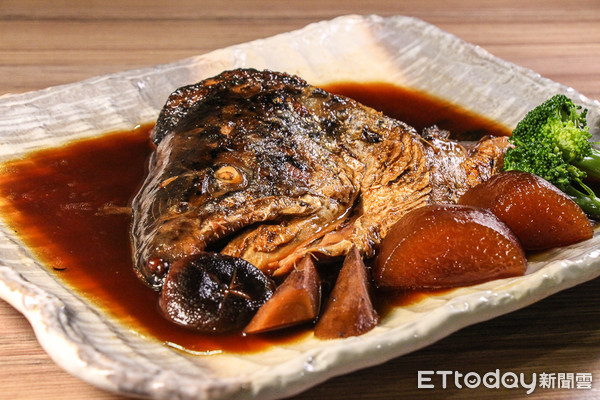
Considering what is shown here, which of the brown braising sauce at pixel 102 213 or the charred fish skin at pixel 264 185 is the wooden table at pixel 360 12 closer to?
the brown braising sauce at pixel 102 213

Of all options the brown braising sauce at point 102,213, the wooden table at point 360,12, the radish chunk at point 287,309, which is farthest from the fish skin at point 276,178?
the wooden table at point 360,12

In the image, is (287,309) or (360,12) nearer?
(287,309)

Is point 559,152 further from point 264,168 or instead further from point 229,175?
point 229,175

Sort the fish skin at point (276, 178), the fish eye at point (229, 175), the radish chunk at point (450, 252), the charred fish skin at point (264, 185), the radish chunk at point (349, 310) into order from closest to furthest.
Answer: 1. the radish chunk at point (349, 310)
2. the charred fish skin at point (264, 185)
3. the radish chunk at point (450, 252)
4. the fish skin at point (276, 178)
5. the fish eye at point (229, 175)

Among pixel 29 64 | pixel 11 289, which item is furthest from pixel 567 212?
pixel 29 64

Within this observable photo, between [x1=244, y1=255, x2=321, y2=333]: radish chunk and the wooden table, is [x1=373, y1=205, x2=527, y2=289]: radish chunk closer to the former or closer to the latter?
the wooden table

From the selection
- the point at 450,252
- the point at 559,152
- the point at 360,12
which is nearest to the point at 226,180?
the point at 450,252
